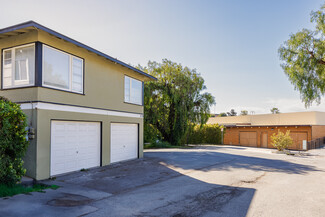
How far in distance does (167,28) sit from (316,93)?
11.1 metres

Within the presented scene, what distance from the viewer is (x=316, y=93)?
16094mm

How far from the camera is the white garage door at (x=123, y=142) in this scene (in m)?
12.6

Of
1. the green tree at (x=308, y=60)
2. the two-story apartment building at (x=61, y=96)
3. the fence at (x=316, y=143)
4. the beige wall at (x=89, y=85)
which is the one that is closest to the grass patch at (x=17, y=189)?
the two-story apartment building at (x=61, y=96)

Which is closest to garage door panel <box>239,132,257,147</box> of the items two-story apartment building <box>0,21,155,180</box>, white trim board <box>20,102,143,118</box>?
white trim board <box>20,102,143,118</box>

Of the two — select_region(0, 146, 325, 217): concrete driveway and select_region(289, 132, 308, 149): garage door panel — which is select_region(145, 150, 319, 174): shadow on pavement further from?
select_region(289, 132, 308, 149): garage door panel

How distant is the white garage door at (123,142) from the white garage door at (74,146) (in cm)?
128

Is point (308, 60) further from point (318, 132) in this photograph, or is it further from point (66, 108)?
point (318, 132)

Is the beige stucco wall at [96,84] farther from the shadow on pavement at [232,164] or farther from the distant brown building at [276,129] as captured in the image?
the distant brown building at [276,129]

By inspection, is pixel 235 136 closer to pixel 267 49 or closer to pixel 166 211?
pixel 267 49

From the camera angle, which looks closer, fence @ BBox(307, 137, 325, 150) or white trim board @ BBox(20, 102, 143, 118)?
white trim board @ BBox(20, 102, 143, 118)

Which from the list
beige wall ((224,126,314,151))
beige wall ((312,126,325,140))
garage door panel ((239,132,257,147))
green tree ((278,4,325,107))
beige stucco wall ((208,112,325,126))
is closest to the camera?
green tree ((278,4,325,107))

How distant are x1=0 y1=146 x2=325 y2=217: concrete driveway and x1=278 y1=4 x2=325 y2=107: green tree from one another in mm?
7488

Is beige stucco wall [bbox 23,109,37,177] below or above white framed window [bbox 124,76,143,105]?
below

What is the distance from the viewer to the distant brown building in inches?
1150
